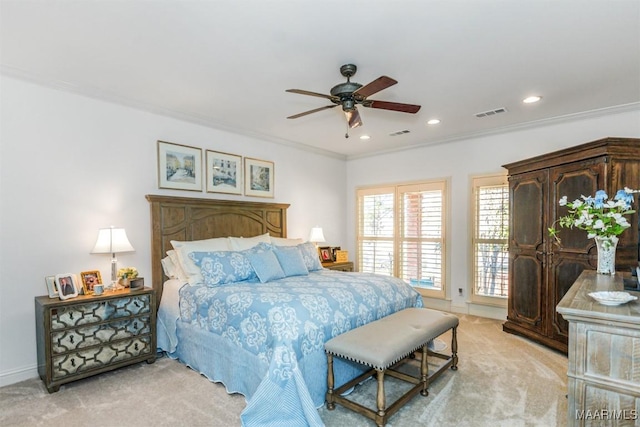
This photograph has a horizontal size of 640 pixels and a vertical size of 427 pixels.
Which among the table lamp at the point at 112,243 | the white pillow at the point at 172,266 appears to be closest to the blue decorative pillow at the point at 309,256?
the white pillow at the point at 172,266

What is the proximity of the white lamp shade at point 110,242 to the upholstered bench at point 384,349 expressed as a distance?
2180mm

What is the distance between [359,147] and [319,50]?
10.6 feet

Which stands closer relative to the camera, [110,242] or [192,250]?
[110,242]

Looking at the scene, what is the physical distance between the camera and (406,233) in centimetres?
559

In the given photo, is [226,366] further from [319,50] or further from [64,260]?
[319,50]

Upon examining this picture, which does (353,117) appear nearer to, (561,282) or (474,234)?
(561,282)

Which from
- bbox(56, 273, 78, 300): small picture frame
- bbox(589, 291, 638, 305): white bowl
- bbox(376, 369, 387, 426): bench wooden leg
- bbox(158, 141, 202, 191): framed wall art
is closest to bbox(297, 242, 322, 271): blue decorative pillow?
bbox(158, 141, 202, 191): framed wall art

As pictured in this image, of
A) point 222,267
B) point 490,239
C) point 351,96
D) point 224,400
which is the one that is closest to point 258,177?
point 222,267

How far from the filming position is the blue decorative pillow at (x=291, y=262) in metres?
3.72

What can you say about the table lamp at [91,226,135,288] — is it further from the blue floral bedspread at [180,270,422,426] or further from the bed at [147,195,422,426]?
the blue floral bedspread at [180,270,422,426]

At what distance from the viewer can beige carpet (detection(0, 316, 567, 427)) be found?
232cm

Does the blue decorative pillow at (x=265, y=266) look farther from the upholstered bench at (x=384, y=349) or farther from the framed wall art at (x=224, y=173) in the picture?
the framed wall art at (x=224, y=173)

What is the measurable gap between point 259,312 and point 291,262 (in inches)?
50.3

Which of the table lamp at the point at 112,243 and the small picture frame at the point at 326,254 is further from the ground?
the table lamp at the point at 112,243
